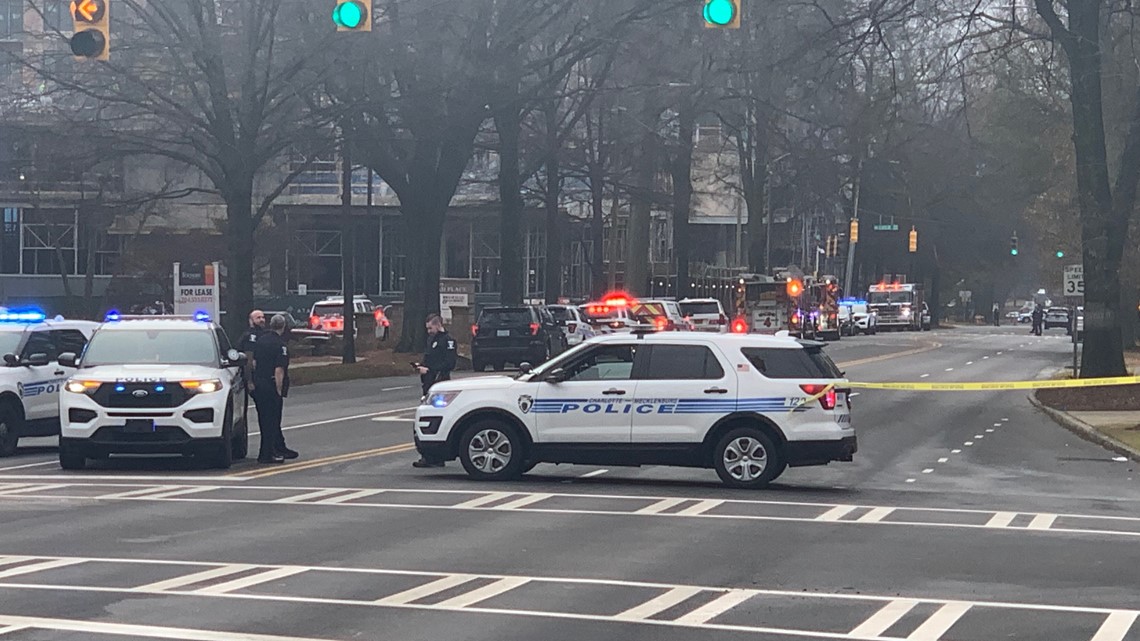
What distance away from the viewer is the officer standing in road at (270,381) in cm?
1953

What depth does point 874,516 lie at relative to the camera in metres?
15.3

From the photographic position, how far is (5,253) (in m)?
84.2

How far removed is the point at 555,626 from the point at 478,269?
84.4m

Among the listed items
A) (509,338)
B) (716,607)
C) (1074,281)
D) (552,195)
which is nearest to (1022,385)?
(1074,281)

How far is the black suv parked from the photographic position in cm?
4300

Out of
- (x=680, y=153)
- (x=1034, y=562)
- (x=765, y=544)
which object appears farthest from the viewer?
(x=680, y=153)

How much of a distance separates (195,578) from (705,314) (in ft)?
145

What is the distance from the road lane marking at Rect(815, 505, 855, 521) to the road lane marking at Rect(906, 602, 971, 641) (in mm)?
4597

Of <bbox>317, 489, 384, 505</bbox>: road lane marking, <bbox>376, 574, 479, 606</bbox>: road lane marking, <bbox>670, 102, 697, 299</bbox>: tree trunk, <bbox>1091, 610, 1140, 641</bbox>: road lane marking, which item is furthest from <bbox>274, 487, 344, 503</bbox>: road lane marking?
<bbox>670, 102, 697, 299</bbox>: tree trunk

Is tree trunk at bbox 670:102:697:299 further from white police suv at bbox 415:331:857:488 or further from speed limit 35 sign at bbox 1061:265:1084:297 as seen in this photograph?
white police suv at bbox 415:331:857:488

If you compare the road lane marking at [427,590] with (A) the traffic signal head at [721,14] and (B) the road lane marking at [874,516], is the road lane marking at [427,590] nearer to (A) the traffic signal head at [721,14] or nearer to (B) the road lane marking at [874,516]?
(B) the road lane marking at [874,516]

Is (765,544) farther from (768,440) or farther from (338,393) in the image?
(338,393)

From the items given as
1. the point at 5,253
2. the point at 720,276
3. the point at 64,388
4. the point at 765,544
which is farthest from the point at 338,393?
the point at 5,253

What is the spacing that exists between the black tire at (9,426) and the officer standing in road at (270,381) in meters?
3.45
